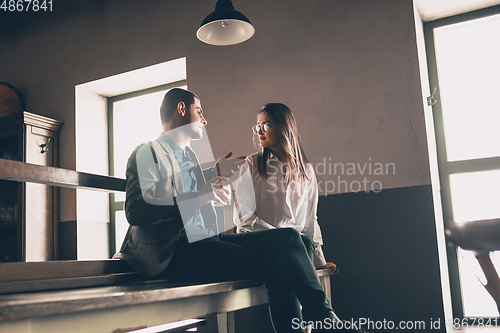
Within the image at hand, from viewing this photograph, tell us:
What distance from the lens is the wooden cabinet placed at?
3496 millimetres

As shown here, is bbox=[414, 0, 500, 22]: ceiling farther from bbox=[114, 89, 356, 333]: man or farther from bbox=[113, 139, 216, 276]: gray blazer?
bbox=[113, 139, 216, 276]: gray blazer

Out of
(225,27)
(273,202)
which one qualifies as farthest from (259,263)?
(225,27)

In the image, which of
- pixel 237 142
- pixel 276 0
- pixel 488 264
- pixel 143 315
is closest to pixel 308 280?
pixel 143 315

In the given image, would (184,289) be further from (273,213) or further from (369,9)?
(369,9)

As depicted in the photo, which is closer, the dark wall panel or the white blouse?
the white blouse

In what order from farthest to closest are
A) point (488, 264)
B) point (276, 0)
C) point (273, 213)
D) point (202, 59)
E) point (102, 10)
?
point (102, 10) → point (202, 59) → point (276, 0) → point (273, 213) → point (488, 264)

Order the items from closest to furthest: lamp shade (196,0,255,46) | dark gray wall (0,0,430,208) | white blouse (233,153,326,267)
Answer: white blouse (233,153,326,267) → lamp shade (196,0,255,46) → dark gray wall (0,0,430,208)

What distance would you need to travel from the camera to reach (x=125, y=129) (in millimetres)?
4098

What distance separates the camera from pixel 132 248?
5.12ft

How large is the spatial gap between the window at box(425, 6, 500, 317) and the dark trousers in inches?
65.7

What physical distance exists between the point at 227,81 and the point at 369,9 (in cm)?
111

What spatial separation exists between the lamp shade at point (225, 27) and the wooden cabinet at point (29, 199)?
1887 millimetres

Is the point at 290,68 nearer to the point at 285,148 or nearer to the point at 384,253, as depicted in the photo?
the point at 285,148

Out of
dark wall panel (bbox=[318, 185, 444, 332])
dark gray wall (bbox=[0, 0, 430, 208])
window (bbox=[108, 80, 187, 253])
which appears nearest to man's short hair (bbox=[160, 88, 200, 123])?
dark gray wall (bbox=[0, 0, 430, 208])
